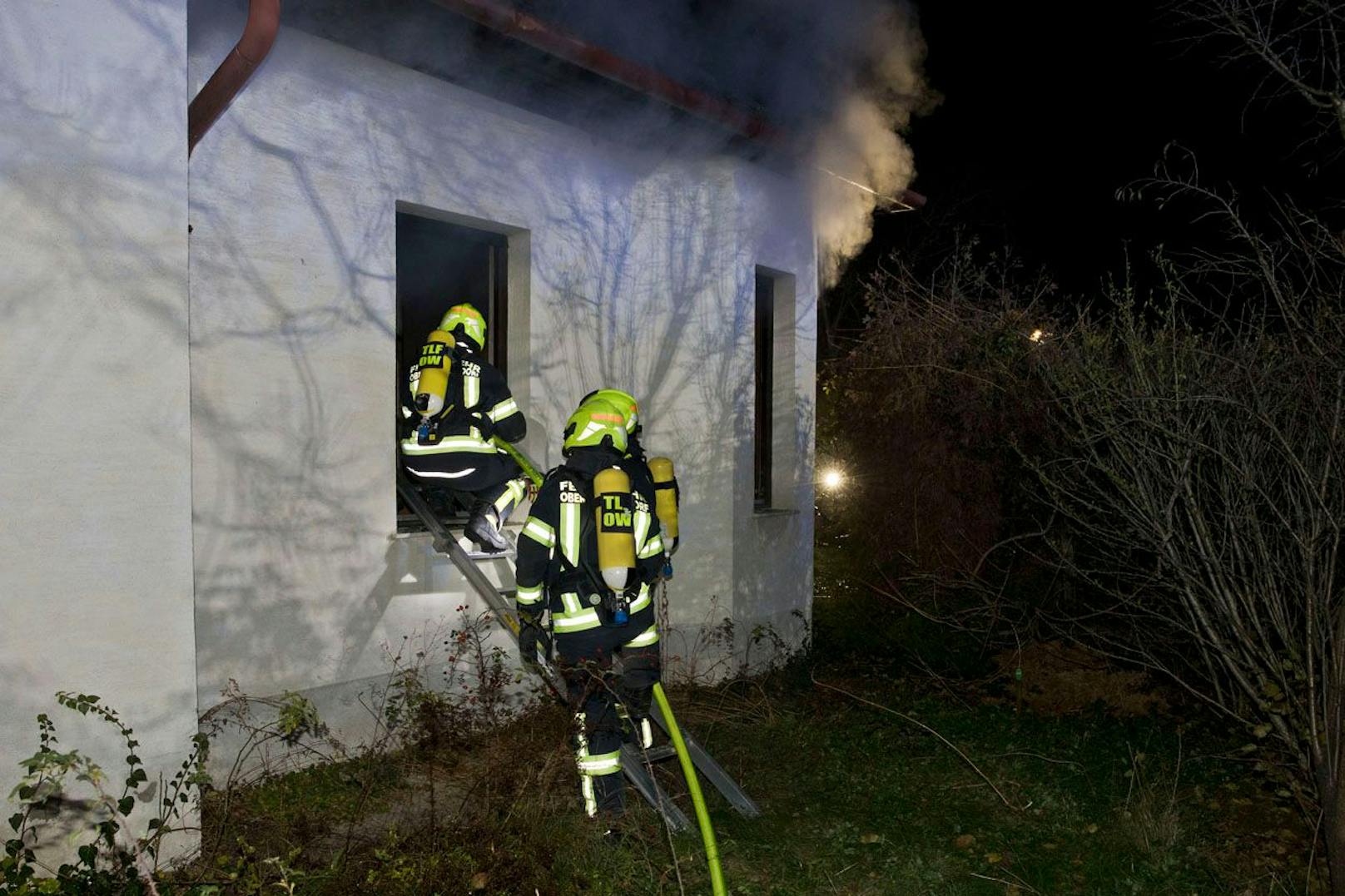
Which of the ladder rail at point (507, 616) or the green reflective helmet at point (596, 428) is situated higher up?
the green reflective helmet at point (596, 428)

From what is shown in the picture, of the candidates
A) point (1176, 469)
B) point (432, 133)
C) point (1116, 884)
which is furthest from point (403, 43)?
point (1116, 884)

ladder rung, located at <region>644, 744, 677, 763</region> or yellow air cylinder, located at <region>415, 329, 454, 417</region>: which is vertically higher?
yellow air cylinder, located at <region>415, 329, 454, 417</region>

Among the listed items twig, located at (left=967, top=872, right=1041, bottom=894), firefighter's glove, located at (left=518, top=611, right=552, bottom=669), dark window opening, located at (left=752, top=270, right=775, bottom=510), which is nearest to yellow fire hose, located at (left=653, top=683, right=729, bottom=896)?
firefighter's glove, located at (left=518, top=611, right=552, bottom=669)

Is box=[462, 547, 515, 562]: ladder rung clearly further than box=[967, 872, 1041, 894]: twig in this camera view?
Yes

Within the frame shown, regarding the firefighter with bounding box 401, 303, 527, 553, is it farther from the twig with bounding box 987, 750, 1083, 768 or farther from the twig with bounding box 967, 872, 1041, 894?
the twig with bounding box 987, 750, 1083, 768

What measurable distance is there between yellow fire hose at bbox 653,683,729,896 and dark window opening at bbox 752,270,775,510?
408 cm

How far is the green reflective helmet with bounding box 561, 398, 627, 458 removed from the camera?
15.3 feet

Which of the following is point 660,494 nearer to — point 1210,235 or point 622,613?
point 622,613

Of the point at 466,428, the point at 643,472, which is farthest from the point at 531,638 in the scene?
the point at 466,428

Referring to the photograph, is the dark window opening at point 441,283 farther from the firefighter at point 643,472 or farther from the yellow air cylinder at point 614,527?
the yellow air cylinder at point 614,527

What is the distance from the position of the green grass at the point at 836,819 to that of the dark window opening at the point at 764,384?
2.38m

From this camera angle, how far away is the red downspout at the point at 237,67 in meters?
4.23

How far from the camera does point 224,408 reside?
470cm

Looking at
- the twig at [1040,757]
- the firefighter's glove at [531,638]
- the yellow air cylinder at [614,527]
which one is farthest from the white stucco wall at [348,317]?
the twig at [1040,757]
